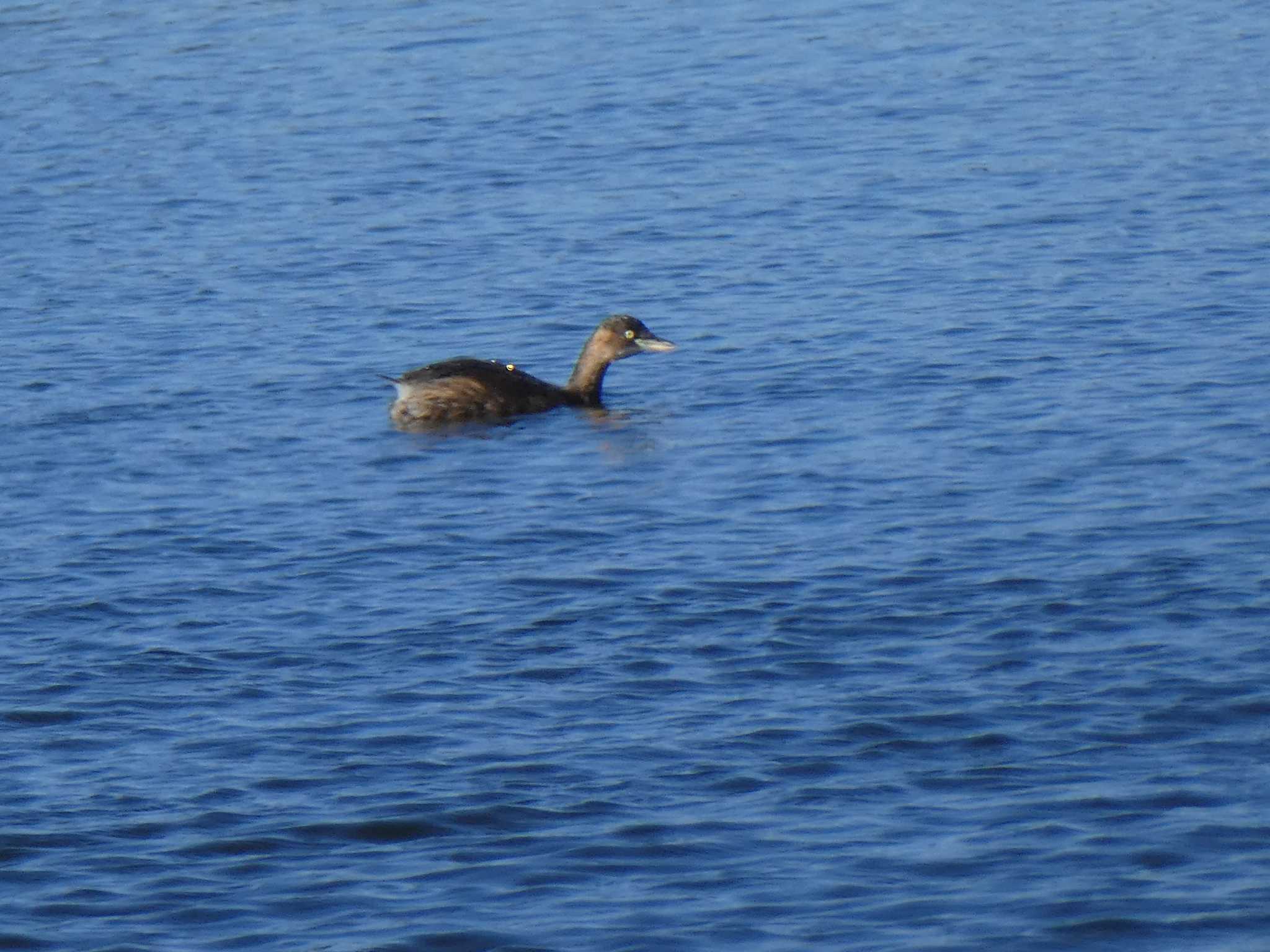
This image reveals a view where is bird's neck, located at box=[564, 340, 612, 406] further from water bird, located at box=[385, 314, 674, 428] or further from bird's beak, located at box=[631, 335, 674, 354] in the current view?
bird's beak, located at box=[631, 335, 674, 354]

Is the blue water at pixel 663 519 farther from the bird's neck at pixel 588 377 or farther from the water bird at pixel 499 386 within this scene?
the bird's neck at pixel 588 377

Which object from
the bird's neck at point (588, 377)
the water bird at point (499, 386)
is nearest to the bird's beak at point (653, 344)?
the water bird at point (499, 386)

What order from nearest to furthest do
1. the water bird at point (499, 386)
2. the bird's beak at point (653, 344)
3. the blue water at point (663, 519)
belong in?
the blue water at point (663, 519) < the water bird at point (499, 386) < the bird's beak at point (653, 344)

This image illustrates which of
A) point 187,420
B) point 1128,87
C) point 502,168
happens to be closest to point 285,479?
point 187,420

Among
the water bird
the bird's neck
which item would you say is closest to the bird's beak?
the water bird

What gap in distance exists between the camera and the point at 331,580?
14312 millimetres

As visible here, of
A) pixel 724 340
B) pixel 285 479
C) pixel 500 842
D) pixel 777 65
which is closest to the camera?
pixel 500 842

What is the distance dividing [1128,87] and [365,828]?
19.4m

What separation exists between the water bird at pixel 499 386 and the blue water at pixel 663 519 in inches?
9.0

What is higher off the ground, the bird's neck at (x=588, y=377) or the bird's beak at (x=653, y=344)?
the bird's beak at (x=653, y=344)

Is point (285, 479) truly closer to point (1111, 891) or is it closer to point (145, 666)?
point (145, 666)

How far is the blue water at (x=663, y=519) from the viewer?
10.4 meters

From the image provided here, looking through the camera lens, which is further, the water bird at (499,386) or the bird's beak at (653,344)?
the bird's beak at (653,344)

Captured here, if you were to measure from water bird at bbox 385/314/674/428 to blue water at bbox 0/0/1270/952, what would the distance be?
0.75ft
